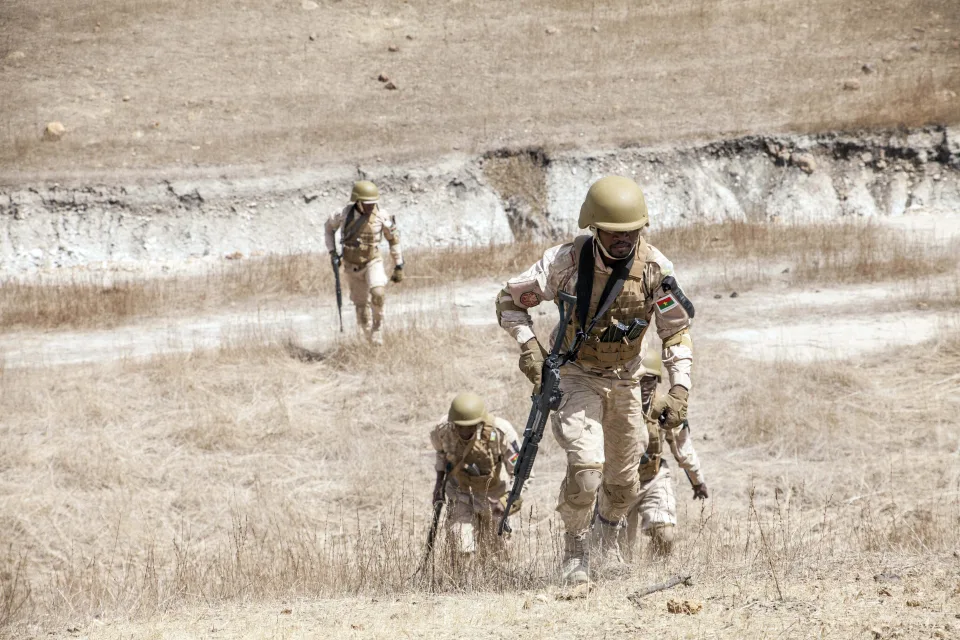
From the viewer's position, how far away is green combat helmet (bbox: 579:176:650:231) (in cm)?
430

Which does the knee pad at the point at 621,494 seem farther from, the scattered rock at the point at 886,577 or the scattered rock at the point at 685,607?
the scattered rock at the point at 886,577

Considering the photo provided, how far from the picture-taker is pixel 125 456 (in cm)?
823

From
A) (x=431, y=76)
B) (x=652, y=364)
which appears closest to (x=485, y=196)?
(x=431, y=76)

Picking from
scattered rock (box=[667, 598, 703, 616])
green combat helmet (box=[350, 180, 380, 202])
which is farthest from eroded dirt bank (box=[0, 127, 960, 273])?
scattered rock (box=[667, 598, 703, 616])

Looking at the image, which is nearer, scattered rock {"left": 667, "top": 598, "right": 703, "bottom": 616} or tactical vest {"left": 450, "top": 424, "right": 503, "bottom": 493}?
scattered rock {"left": 667, "top": 598, "right": 703, "bottom": 616}

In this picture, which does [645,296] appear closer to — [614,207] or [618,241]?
[618,241]

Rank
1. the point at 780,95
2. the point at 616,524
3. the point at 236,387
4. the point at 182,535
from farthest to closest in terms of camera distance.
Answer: the point at 780,95
the point at 236,387
the point at 182,535
the point at 616,524

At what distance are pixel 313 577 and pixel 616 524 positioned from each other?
164cm

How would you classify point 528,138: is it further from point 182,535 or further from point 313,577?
point 313,577

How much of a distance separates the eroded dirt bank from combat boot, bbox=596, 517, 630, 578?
44.9 feet

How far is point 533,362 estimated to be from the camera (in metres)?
4.63

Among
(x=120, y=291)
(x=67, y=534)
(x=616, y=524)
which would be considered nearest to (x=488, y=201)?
(x=120, y=291)

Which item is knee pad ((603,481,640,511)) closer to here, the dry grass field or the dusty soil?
the dry grass field

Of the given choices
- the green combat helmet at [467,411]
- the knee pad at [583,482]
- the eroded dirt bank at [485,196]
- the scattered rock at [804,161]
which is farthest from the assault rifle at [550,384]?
the scattered rock at [804,161]
